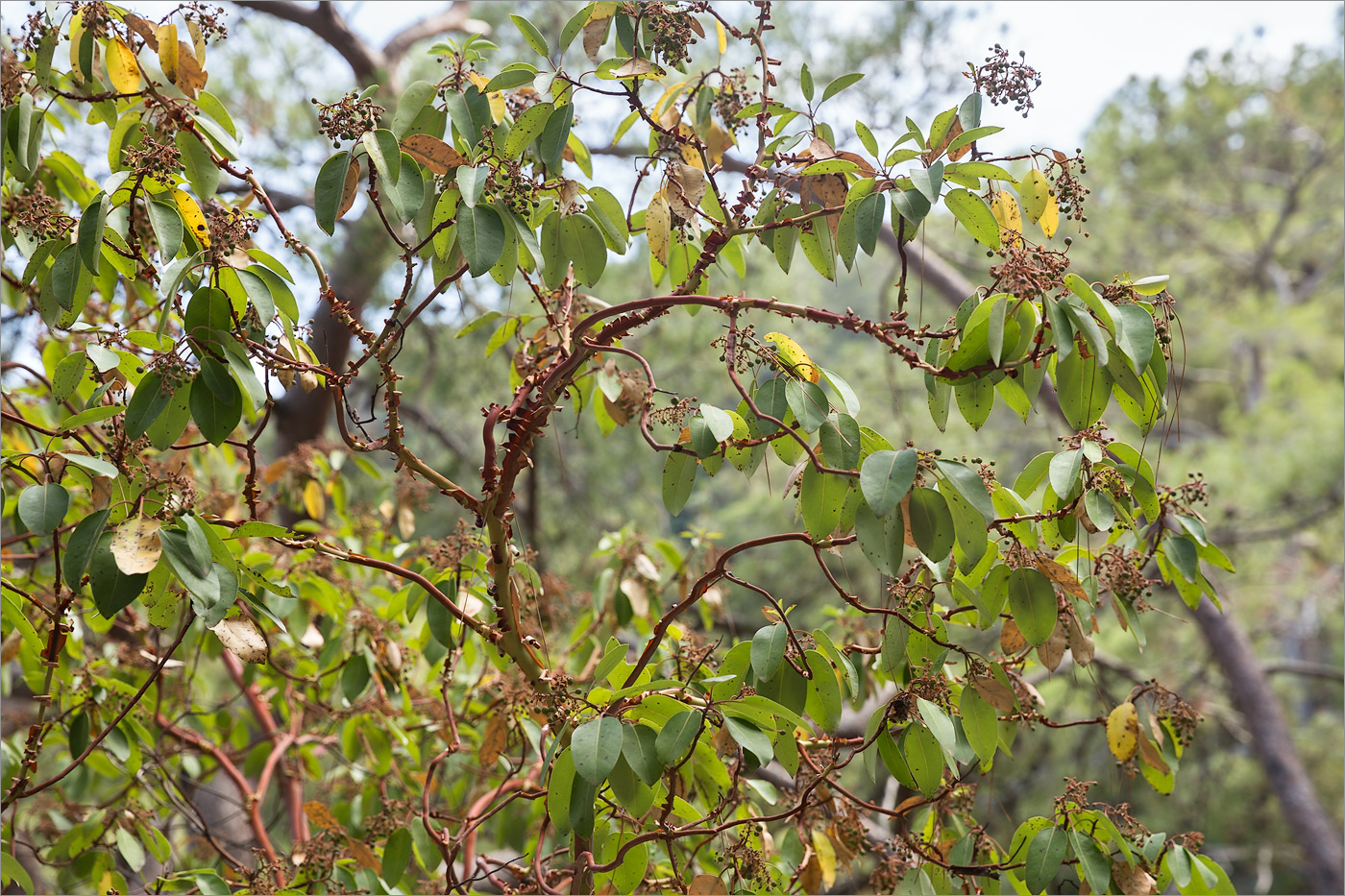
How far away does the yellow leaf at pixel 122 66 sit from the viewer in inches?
31.5

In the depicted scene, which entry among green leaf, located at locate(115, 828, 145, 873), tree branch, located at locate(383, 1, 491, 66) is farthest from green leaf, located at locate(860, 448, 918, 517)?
tree branch, located at locate(383, 1, 491, 66)

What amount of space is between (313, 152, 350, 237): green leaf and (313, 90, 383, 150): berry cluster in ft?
0.04

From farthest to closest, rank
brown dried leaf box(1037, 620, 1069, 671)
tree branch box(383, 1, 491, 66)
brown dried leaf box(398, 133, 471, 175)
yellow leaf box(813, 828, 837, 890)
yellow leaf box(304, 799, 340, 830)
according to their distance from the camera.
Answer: tree branch box(383, 1, 491, 66) → yellow leaf box(304, 799, 340, 830) → yellow leaf box(813, 828, 837, 890) → brown dried leaf box(1037, 620, 1069, 671) → brown dried leaf box(398, 133, 471, 175)

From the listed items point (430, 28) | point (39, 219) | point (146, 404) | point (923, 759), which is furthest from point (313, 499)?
point (430, 28)

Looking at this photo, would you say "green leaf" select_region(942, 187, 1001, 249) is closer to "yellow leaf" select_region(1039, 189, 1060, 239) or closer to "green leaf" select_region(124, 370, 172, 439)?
"yellow leaf" select_region(1039, 189, 1060, 239)

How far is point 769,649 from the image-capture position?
701mm

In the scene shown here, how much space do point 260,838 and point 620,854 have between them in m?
0.66

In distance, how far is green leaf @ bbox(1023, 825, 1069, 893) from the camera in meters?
0.75

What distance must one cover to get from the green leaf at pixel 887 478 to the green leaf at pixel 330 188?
0.42 metres

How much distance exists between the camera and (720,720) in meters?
0.66

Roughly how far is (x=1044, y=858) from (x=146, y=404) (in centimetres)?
78

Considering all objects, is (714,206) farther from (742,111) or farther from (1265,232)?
(1265,232)

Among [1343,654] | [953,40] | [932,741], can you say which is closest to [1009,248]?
[932,741]

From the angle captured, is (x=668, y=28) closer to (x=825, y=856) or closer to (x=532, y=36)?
(x=532, y=36)
